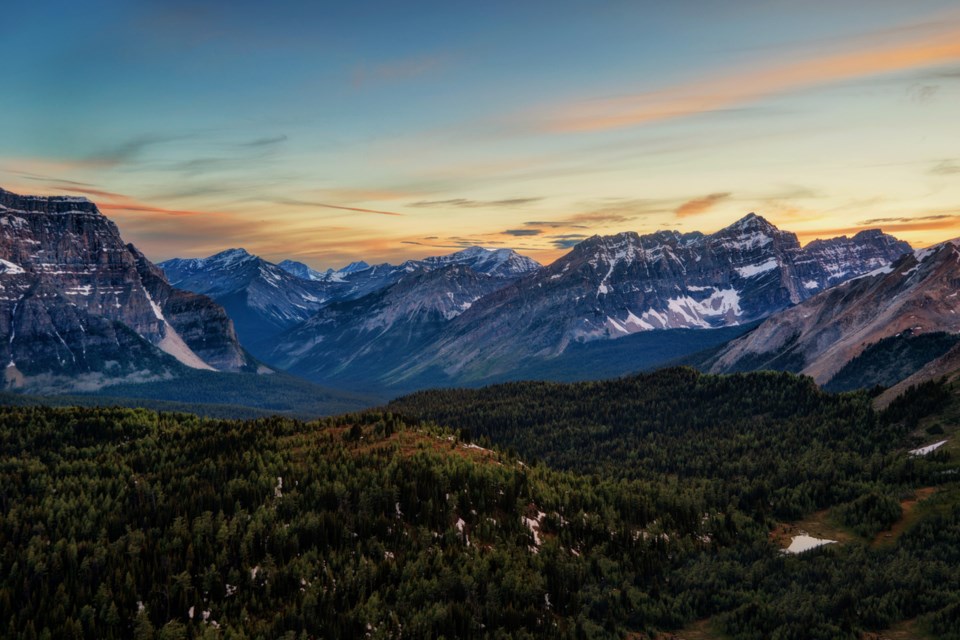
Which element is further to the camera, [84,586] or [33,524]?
[33,524]

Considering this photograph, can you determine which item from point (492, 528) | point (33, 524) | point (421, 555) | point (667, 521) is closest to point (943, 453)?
point (667, 521)

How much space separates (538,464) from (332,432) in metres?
42.9

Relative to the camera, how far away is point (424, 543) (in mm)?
108625

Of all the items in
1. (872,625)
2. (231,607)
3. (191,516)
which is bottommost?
(872,625)

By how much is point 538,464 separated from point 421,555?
5890 cm

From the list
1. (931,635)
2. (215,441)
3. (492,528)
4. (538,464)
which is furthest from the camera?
(538,464)

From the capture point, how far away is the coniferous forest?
91.1 metres

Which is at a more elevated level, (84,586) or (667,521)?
(84,586)

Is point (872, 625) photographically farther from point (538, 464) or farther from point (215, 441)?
point (215, 441)

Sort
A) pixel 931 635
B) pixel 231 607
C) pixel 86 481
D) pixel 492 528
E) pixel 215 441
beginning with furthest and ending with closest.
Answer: pixel 215 441, pixel 86 481, pixel 492 528, pixel 231 607, pixel 931 635

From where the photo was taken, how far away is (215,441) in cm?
14275

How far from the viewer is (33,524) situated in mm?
107625

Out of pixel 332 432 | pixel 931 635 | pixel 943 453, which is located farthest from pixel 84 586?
pixel 943 453

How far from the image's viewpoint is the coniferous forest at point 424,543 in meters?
91.1
